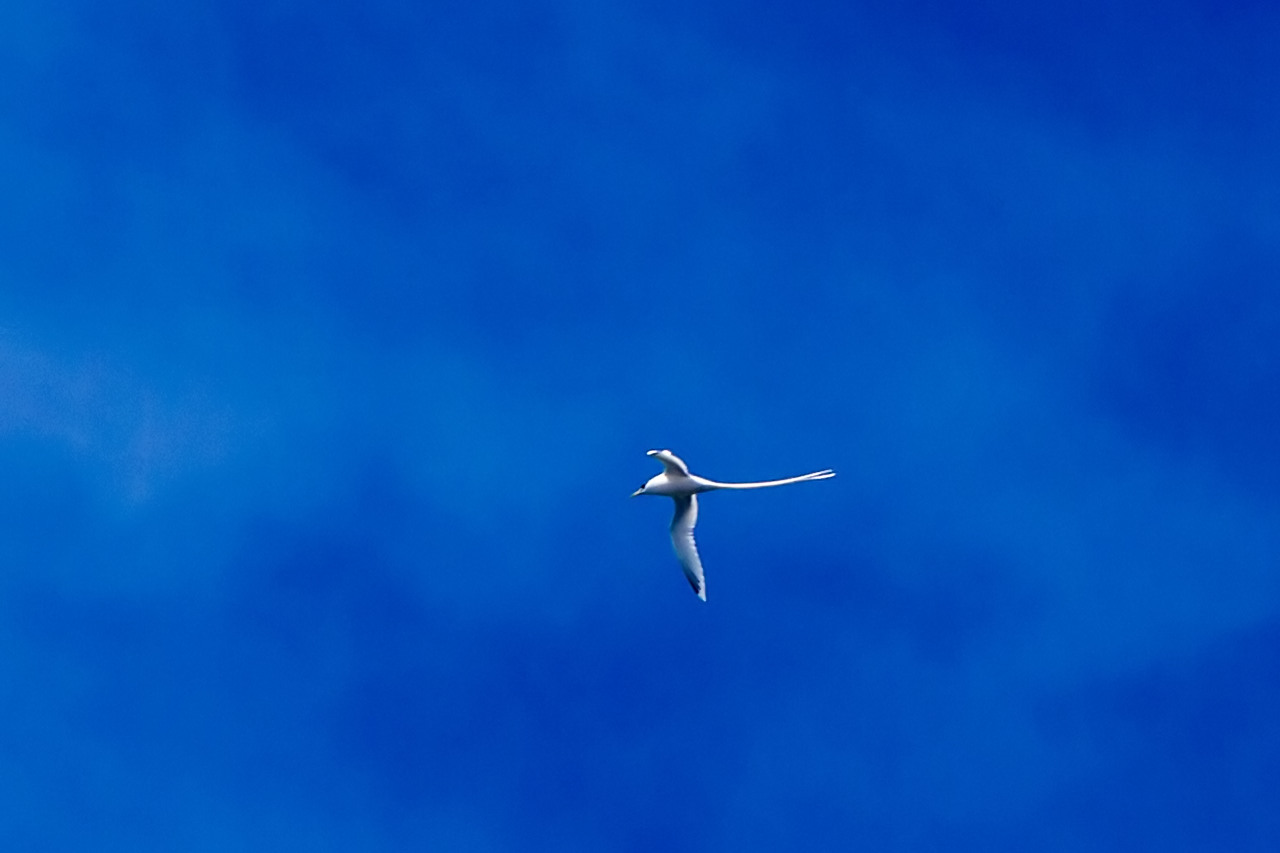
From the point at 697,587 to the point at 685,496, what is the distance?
10.2ft

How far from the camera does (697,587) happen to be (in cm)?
4697

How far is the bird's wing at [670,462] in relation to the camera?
4422cm

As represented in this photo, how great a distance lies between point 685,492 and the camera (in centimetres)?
4588

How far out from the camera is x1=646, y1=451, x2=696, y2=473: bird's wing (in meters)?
44.2

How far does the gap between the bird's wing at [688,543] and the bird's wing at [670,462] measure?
1.76 meters

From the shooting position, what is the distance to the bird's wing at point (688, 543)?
46.7 metres

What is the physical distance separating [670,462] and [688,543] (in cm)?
347

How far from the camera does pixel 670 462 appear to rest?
44.7 meters

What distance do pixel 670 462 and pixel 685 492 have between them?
1.62 meters

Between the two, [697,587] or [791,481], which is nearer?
[791,481]

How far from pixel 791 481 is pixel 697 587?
559 cm

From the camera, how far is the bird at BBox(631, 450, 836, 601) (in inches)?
1738

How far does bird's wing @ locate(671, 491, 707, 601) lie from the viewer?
153ft

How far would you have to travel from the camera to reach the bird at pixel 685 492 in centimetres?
4416
